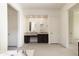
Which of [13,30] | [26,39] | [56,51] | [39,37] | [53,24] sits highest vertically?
[53,24]

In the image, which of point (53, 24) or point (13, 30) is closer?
point (13, 30)

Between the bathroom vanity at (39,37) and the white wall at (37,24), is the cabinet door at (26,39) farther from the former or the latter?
the white wall at (37,24)

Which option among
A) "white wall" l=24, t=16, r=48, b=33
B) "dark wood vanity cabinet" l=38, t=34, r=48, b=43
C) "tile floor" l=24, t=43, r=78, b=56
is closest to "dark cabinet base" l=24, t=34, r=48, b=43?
"dark wood vanity cabinet" l=38, t=34, r=48, b=43

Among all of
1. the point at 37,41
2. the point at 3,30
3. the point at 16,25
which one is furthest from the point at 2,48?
the point at 37,41

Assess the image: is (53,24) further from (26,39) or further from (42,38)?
(26,39)

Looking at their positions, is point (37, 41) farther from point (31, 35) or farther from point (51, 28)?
point (51, 28)

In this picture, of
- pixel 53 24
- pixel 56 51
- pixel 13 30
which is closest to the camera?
pixel 56 51

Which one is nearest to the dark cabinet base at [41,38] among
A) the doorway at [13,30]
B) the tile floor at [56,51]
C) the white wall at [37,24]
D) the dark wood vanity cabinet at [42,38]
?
the dark wood vanity cabinet at [42,38]

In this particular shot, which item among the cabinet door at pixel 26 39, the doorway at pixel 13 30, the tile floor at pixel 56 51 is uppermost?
the doorway at pixel 13 30

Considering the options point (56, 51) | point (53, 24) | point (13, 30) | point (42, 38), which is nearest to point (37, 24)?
point (42, 38)

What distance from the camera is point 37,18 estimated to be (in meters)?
9.36

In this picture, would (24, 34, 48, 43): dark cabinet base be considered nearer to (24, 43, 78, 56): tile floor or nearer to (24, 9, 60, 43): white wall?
(24, 9, 60, 43): white wall

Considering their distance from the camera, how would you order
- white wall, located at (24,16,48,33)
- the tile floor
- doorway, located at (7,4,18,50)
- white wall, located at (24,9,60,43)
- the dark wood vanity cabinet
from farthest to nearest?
white wall, located at (24,16,48,33)
the dark wood vanity cabinet
white wall, located at (24,9,60,43)
doorway, located at (7,4,18,50)
the tile floor

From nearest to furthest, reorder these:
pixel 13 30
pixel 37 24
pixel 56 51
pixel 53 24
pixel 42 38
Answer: pixel 56 51 < pixel 13 30 < pixel 53 24 < pixel 42 38 < pixel 37 24
